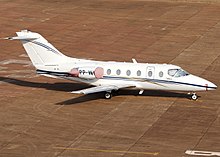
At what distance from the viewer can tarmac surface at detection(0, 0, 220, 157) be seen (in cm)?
3919

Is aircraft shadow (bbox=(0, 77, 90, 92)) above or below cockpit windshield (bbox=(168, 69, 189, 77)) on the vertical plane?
below

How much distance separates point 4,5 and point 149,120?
40.2m

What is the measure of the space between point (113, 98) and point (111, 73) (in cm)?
170

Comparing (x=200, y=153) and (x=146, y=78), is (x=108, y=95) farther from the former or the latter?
(x=200, y=153)

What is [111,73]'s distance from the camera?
154 ft

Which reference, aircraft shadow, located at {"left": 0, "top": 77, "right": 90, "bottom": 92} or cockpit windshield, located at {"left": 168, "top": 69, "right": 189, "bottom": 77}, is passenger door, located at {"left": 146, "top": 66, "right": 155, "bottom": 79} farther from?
aircraft shadow, located at {"left": 0, "top": 77, "right": 90, "bottom": 92}

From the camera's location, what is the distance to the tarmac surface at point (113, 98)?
3919cm

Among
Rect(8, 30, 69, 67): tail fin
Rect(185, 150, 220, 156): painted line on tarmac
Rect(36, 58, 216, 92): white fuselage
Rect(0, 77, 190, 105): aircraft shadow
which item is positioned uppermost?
Rect(8, 30, 69, 67): tail fin

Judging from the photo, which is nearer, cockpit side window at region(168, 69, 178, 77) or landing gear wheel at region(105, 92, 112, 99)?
cockpit side window at region(168, 69, 178, 77)

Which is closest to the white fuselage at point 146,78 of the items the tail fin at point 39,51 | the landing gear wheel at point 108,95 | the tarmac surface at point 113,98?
the landing gear wheel at point 108,95

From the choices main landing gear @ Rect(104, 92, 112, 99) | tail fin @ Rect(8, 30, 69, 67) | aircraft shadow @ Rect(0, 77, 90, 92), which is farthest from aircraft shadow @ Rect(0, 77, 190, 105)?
tail fin @ Rect(8, 30, 69, 67)

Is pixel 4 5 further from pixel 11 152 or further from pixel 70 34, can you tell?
pixel 11 152

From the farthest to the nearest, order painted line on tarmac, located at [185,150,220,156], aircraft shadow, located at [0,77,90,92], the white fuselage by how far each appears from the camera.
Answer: aircraft shadow, located at [0,77,90,92] → the white fuselage → painted line on tarmac, located at [185,150,220,156]

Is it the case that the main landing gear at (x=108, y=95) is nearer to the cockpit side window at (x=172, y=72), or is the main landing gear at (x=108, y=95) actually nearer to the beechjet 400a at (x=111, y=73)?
the beechjet 400a at (x=111, y=73)
